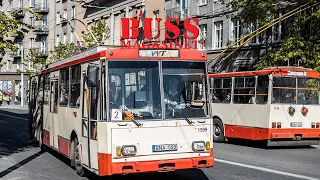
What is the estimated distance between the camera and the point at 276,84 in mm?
16953

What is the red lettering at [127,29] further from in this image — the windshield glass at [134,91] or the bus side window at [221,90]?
the bus side window at [221,90]

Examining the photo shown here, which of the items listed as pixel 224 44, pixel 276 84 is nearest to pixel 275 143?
pixel 276 84

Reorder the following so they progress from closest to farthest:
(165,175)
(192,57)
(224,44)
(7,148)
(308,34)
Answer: (192,57) < (165,175) < (7,148) < (308,34) < (224,44)

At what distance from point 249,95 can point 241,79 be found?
0.67 meters

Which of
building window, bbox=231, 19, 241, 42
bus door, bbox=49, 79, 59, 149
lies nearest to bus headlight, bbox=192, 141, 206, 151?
bus door, bbox=49, 79, 59, 149

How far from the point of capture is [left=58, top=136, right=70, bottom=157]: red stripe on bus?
12.0 m

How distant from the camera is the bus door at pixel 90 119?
31.3 feet

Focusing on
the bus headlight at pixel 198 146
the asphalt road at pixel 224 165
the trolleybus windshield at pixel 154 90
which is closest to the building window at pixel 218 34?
the asphalt road at pixel 224 165

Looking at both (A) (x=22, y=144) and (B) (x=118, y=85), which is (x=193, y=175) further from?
(A) (x=22, y=144)

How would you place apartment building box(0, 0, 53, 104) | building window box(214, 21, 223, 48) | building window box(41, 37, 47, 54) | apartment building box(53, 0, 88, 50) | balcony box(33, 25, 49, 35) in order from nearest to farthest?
1. building window box(214, 21, 223, 48)
2. apartment building box(53, 0, 88, 50)
3. balcony box(33, 25, 49, 35)
4. apartment building box(0, 0, 53, 104)
5. building window box(41, 37, 47, 54)

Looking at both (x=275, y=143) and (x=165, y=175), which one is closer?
(x=165, y=175)

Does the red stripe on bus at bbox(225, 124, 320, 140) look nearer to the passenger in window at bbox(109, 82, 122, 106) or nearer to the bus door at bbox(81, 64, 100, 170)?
the bus door at bbox(81, 64, 100, 170)

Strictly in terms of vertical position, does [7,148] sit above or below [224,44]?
below

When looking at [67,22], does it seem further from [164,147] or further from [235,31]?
[164,147]
